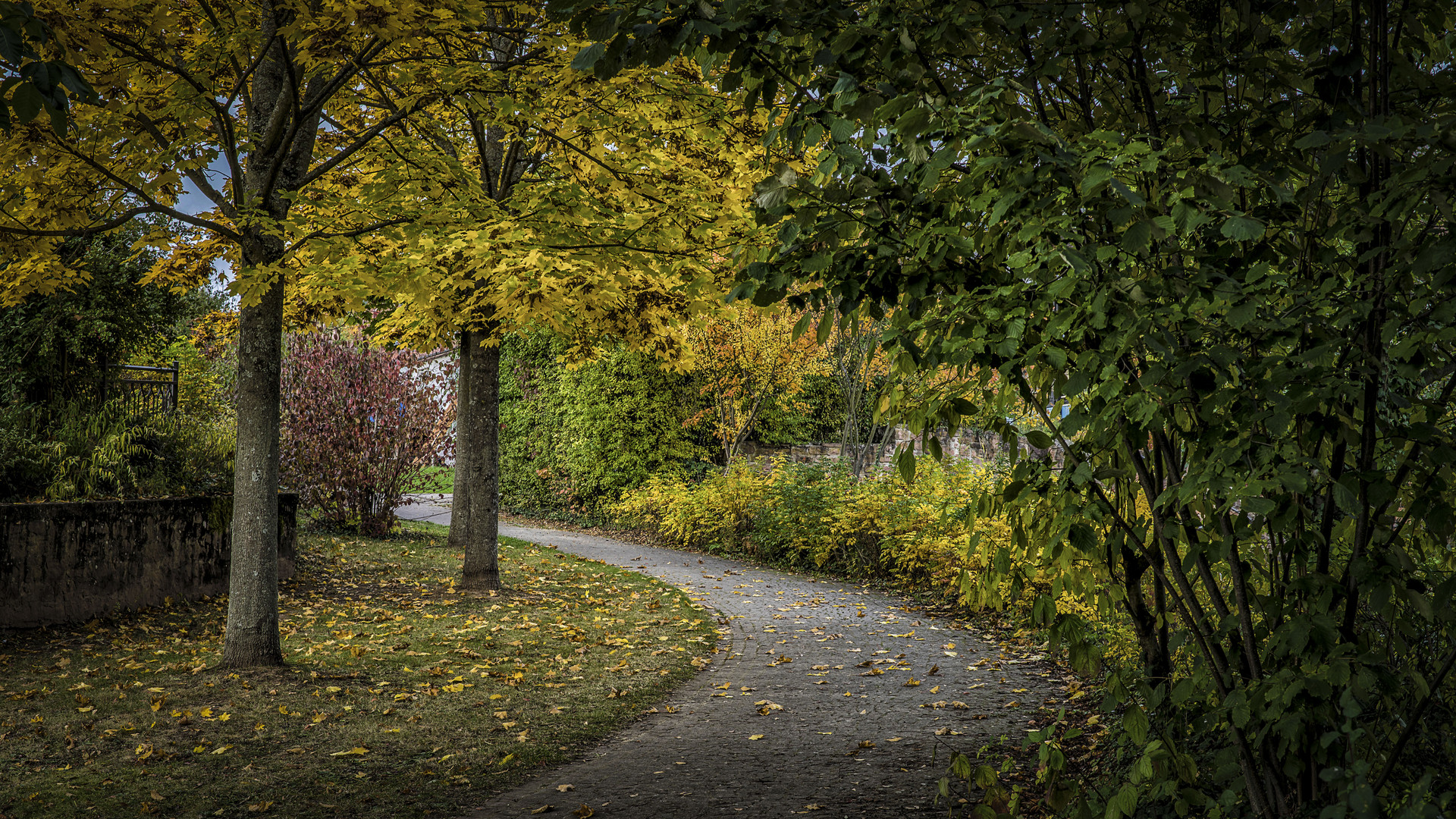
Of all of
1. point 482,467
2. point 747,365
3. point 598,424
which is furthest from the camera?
point 598,424

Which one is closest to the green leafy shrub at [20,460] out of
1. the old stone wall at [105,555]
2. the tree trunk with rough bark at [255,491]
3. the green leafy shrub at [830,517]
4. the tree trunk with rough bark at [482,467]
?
the old stone wall at [105,555]

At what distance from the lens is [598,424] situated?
18438mm

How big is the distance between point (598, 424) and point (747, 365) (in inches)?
148

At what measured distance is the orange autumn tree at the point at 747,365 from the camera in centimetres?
1622

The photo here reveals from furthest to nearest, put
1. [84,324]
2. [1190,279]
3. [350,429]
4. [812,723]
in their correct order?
[350,429] → [84,324] → [812,723] → [1190,279]

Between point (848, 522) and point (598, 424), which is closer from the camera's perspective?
point (848, 522)

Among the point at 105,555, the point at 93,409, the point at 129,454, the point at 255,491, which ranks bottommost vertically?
the point at 105,555

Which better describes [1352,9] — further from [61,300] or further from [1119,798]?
[61,300]

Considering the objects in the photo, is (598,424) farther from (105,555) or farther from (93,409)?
(105,555)

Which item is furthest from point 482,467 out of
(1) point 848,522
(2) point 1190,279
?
(2) point 1190,279

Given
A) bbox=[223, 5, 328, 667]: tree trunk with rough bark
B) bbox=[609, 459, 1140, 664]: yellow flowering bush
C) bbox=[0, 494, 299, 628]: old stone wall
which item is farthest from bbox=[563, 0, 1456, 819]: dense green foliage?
bbox=[0, 494, 299, 628]: old stone wall

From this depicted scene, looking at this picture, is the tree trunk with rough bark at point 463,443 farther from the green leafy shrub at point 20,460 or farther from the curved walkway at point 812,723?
the green leafy shrub at point 20,460

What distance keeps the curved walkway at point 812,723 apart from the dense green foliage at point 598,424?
8.53 meters

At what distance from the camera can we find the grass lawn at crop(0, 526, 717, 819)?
453 cm
